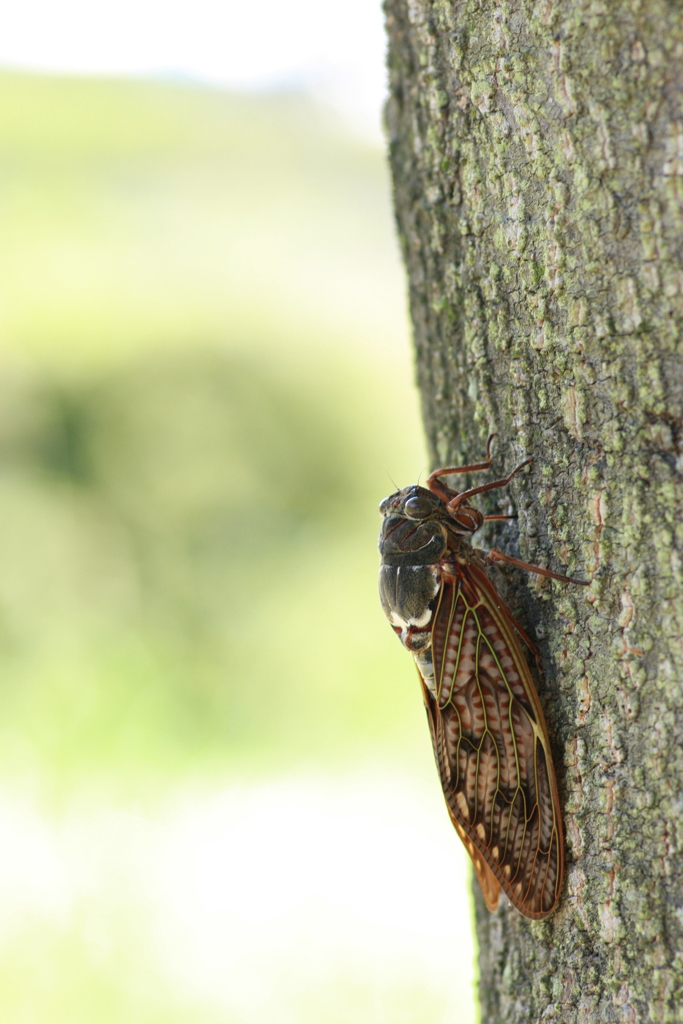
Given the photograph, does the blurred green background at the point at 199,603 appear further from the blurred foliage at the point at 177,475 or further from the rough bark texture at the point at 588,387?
the rough bark texture at the point at 588,387

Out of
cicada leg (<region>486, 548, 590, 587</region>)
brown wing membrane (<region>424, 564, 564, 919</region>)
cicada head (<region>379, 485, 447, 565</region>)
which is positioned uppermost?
cicada head (<region>379, 485, 447, 565</region>)

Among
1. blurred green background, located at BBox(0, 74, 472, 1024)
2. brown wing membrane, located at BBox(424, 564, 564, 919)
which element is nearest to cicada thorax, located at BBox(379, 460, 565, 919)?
brown wing membrane, located at BBox(424, 564, 564, 919)

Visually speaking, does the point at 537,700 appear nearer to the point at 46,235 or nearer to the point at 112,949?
the point at 112,949

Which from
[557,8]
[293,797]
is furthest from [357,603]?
[557,8]

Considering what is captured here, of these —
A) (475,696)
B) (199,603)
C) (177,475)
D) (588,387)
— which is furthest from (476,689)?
(177,475)

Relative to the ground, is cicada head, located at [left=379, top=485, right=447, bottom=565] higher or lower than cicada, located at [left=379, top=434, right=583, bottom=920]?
higher

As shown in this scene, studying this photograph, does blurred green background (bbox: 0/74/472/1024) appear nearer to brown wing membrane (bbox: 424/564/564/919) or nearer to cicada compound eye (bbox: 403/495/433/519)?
cicada compound eye (bbox: 403/495/433/519)

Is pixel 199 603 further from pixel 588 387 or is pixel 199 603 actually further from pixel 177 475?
pixel 588 387
